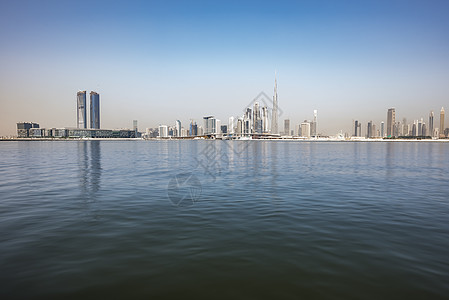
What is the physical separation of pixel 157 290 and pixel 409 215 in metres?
15.7

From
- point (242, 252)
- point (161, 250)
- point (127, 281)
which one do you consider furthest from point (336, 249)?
point (127, 281)

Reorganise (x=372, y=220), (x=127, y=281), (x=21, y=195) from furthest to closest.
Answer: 1. (x=21, y=195)
2. (x=372, y=220)
3. (x=127, y=281)

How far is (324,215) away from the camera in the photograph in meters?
15.3

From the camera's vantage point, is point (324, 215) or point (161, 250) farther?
point (324, 215)

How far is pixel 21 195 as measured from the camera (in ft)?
68.5

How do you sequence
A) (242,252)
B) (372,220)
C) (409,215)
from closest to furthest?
(242,252), (372,220), (409,215)

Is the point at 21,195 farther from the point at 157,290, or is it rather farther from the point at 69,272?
the point at 157,290

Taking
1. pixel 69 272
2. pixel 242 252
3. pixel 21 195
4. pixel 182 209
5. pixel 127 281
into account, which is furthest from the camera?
pixel 21 195

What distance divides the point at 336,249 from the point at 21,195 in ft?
78.4

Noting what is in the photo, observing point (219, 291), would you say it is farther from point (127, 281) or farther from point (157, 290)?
point (127, 281)

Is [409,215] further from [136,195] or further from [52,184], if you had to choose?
[52,184]

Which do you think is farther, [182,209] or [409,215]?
[182,209]

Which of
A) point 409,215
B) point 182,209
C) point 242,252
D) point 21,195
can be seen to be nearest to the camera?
point 242,252

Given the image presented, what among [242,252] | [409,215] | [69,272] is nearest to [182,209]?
[242,252]
